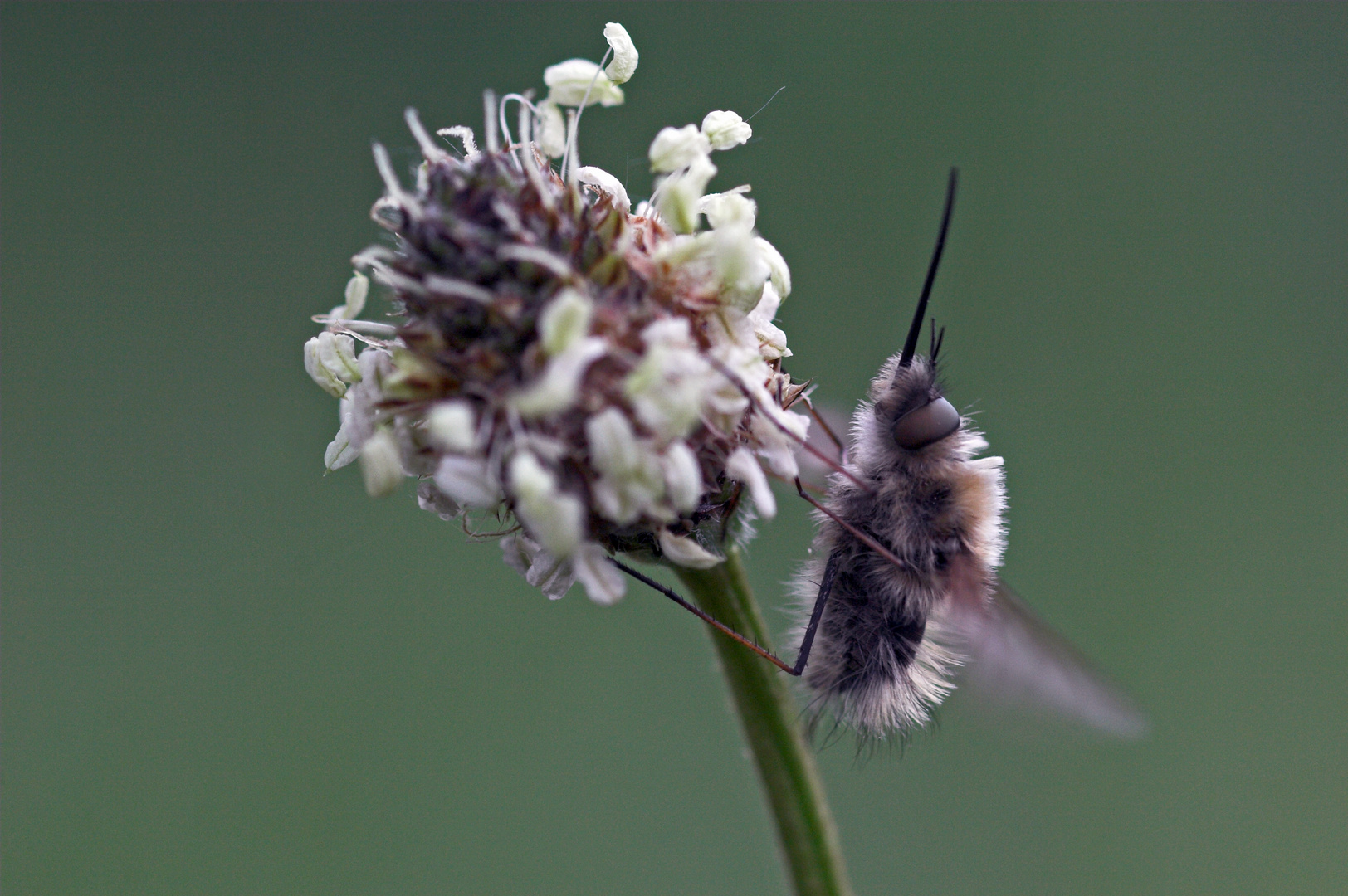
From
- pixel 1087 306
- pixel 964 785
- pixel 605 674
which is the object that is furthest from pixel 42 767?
pixel 1087 306

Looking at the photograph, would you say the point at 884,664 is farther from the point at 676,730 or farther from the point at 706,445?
the point at 676,730

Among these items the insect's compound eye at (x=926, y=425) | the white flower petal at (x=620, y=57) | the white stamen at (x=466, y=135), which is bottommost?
the insect's compound eye at (x=926, y=425)

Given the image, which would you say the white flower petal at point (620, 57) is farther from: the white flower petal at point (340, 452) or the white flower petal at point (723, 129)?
the white flower petal at point (340, 452)

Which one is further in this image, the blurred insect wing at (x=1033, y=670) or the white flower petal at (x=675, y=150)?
the blurred insect wing at (x=1033, y=670)

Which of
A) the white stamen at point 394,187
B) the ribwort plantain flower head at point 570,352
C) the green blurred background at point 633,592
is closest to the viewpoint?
the ribwort plantain flower head at point 570,352

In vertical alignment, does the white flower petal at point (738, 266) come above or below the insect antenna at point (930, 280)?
below

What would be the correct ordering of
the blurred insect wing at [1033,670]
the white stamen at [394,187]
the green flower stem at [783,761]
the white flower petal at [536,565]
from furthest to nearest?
the blurred insect wing at [1033,670]
the green flower stem at [783,761]
the white flower petal at [536,565]
the white stamen at [394,187]

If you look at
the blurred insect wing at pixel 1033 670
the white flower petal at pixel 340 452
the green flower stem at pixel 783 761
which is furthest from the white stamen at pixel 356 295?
the blurred insect wing at pixel 1033 670
